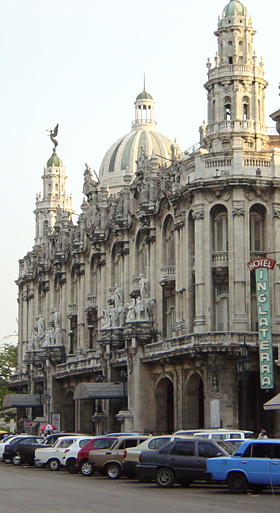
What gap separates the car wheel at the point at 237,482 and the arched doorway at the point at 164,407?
3573cm

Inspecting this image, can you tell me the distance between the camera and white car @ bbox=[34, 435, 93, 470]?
4488cm

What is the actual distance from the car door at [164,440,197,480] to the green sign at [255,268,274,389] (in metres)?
22.4

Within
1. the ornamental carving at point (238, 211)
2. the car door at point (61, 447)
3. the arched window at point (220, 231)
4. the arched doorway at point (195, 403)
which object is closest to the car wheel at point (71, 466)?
the car door at point (61, 447)

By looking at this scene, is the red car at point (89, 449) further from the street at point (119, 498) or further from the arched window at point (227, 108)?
the arched window at point (227, 108)

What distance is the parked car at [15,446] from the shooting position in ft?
172

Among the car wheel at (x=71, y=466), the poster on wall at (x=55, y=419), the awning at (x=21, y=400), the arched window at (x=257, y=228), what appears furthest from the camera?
the awning at (x=21, y=400)

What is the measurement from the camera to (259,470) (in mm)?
31281

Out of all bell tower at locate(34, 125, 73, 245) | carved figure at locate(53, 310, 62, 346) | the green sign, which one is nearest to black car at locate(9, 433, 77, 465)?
the green sign

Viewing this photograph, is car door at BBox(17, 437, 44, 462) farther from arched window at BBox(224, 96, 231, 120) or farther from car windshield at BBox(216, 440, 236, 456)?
arched window at BBox(224, 96, 231, 120)

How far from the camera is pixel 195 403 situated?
206 ft

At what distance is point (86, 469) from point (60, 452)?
4304mm

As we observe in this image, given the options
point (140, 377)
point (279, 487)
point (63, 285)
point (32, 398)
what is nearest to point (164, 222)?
point (140, 377)

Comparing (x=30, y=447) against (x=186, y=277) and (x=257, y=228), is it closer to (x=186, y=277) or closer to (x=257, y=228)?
(x=186, y=277)

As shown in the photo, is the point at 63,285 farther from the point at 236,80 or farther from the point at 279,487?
the point at 279,487
